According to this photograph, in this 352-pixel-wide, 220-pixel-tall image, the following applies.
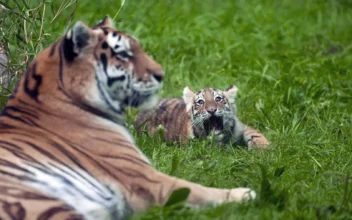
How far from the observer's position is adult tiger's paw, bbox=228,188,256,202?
5.10m

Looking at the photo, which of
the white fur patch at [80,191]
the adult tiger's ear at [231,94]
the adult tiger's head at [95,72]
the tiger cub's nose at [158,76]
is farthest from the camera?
the adult tiger's ear at [231,94]

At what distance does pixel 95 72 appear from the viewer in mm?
5051

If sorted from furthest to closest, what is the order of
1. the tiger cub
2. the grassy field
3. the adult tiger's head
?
the tiger cub → the grassy field → the adult tiger's head

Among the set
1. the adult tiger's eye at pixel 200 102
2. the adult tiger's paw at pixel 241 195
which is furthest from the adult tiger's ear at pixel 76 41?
the adult tiger's eye at pixel 200 102

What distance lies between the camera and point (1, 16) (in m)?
6.71

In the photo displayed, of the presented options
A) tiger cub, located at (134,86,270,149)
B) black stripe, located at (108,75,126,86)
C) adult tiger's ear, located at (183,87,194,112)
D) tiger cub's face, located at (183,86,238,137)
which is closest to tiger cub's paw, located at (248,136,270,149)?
tiger cub, located at (134,86,270,149)

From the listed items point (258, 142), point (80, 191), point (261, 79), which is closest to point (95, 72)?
point (80, 191)

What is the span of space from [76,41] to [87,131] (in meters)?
0.49

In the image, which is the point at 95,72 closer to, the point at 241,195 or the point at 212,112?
the point at 241,195

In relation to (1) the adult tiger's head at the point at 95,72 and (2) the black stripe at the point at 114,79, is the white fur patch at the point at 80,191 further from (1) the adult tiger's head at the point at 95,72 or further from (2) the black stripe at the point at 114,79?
(2) the black stripe at the point at 114,79

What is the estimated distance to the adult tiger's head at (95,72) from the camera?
504cm

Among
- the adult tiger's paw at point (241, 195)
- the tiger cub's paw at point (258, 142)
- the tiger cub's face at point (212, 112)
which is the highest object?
the tiger cub's face at point (212, 112)

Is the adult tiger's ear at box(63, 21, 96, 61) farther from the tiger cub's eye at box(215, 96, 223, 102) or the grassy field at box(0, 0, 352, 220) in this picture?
the tiger cub's eye at box(215, 96, 223, 102)

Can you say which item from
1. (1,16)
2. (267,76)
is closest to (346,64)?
(267,76)
